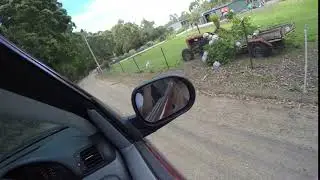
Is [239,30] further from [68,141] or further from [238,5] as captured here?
[238,5]

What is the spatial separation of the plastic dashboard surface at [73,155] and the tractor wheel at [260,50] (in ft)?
40.4

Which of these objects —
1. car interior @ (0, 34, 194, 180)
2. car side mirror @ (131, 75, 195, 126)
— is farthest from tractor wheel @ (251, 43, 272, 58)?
car interior @ (0, 34, 194, 180)

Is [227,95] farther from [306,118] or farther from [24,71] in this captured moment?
[24,71]

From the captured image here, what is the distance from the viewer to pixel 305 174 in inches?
199

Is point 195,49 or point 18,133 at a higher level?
point 18,133

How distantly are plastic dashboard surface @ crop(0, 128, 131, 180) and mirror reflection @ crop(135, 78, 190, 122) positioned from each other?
0.96 feet

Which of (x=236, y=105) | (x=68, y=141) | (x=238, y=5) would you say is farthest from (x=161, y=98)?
(x=238, y=5)

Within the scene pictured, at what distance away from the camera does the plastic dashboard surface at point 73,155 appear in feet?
4.77

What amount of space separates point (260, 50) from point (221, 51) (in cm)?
186

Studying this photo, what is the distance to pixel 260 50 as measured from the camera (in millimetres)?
13188

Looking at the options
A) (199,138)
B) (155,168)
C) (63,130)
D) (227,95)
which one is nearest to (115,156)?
(155,168)

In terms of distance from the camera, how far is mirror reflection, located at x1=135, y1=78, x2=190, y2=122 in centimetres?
174

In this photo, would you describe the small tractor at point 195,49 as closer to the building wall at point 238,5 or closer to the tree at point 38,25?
the tree at point 38,25

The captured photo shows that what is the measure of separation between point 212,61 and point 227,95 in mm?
4920
